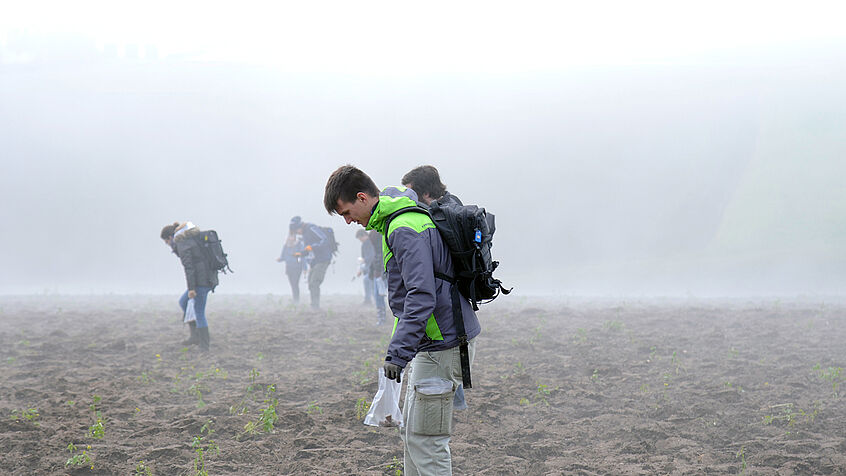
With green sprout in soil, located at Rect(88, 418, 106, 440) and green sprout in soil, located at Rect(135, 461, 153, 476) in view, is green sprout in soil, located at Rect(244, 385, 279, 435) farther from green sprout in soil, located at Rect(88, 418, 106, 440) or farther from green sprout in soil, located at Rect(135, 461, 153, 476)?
green sprout in soil, located at Rect(88, 418, 106, 440)

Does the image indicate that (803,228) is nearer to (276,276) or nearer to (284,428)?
(284,428)

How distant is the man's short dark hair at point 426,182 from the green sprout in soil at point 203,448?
9.09ft

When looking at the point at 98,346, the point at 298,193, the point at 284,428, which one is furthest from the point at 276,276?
the point at 284,428

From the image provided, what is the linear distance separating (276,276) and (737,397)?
5972 centimetres

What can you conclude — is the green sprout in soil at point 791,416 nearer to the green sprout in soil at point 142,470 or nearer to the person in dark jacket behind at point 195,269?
the green sprout in soil at point 142,470

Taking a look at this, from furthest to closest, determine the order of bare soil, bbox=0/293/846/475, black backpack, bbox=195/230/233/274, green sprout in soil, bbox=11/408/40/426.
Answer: black backpack, bbox=195/230/233/274
green sprout in soil, bbox=11/408/40/426
bare soil, bbox=0/293/846/475

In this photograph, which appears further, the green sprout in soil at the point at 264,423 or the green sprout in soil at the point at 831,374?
the green sprout in soil at the point at 831,374

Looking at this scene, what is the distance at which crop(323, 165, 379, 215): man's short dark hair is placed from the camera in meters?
3.71

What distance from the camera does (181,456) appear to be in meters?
5.38

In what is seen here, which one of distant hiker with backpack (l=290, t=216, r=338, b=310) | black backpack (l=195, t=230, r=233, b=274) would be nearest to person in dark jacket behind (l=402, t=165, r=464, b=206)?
black backpack (l=195, t=230, r=233, b=274)

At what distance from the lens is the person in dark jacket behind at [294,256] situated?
17.1 metres

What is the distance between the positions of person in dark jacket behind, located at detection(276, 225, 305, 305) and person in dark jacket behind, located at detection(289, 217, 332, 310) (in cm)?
39

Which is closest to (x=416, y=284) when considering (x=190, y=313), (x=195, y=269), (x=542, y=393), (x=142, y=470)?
(x=142, y=470)

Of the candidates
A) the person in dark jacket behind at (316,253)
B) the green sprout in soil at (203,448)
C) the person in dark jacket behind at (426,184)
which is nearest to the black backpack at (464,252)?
the person in dark jacket behind at (426,184)
